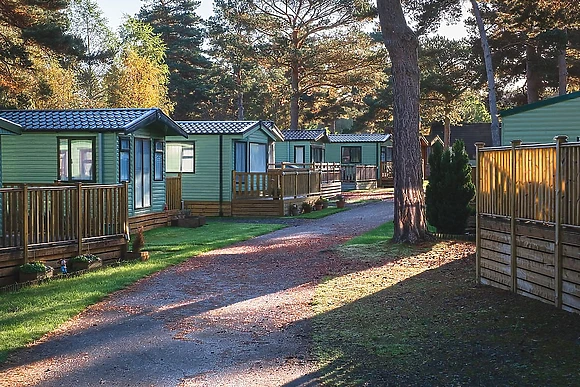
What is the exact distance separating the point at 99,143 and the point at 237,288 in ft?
29.1

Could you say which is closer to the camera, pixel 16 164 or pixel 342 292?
pixel 342 292

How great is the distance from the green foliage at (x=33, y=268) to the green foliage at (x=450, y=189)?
A: 8945 mm

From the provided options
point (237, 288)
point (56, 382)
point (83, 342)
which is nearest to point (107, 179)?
point (237, 288)

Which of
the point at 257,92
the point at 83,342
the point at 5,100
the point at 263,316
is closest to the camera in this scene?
the point at 83,342

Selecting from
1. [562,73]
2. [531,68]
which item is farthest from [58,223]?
[531,68]

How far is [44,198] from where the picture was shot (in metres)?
12.2

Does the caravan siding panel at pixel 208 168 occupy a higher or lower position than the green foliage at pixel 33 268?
higher

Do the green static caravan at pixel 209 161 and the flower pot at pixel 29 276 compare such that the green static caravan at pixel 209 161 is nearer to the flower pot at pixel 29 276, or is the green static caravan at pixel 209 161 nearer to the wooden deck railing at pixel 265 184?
the wooden deck railing at pixel 265 184

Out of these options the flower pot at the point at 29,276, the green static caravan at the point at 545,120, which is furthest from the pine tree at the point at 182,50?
the flower pot at the point at 29,276

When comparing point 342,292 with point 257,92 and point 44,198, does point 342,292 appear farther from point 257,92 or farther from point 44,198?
point 257,92

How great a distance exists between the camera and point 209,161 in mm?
24391

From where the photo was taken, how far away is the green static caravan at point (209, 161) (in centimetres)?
2425

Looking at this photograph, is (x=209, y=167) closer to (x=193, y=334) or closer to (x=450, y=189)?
(x=450, y=189)

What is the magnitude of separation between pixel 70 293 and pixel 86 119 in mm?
9677
